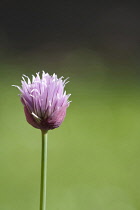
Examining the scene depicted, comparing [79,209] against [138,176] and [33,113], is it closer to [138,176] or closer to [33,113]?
[138,176]

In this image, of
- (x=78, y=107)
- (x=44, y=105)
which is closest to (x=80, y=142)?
(x=78, y=107)

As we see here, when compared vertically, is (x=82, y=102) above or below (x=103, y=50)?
below

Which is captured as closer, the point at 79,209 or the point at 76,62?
the point at 79,209

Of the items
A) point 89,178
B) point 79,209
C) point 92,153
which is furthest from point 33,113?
point 92,153

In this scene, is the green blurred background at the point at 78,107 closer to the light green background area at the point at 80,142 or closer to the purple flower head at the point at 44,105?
the light green background area at the point at 80,142

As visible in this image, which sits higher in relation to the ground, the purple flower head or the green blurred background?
the green blurred background

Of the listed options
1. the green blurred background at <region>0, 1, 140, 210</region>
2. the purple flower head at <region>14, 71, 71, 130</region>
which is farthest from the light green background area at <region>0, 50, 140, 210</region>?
the purple flower head at <region>14, 71, 71, 130</region>

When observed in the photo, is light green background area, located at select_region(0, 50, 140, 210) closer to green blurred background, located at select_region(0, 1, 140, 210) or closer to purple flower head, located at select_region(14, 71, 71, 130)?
green blurred background, located at select_region(0, 1, 140, 210)

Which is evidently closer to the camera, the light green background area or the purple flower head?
the purple flower head
